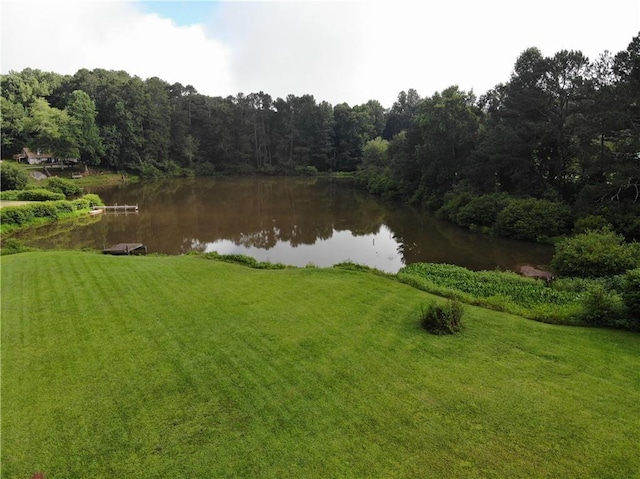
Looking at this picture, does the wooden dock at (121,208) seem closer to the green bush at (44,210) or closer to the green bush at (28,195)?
the green bush at (28,195)

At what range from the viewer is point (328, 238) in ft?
95.7

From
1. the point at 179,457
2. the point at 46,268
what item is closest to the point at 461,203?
the point at 46,268

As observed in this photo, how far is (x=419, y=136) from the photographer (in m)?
46.2

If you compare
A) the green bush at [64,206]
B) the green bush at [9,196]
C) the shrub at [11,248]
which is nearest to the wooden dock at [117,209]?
the green bush at [64,206]

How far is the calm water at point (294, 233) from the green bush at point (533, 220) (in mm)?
1018

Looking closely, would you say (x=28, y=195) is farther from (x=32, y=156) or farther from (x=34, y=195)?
(x=32, y=156)

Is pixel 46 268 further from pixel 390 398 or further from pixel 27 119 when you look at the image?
pixel 27 119

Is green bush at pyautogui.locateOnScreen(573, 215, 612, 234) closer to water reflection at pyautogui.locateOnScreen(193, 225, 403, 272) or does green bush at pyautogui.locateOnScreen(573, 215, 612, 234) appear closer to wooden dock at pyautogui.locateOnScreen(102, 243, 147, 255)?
water reflection at pyautogui.locateOnScreen(193, 225, 403, 272)

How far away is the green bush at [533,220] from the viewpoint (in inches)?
1012

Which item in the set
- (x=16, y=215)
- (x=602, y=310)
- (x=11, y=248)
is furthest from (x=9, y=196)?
(x=602, y=310)

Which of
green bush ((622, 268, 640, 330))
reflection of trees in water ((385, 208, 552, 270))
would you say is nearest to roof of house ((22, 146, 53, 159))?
reflection of trees in water ((385, 208, 552, 270))

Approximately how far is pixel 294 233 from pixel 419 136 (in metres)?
23.7

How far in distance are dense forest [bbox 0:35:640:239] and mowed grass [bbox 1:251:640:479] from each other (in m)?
18.4

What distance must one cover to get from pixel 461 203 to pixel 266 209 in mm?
19581
